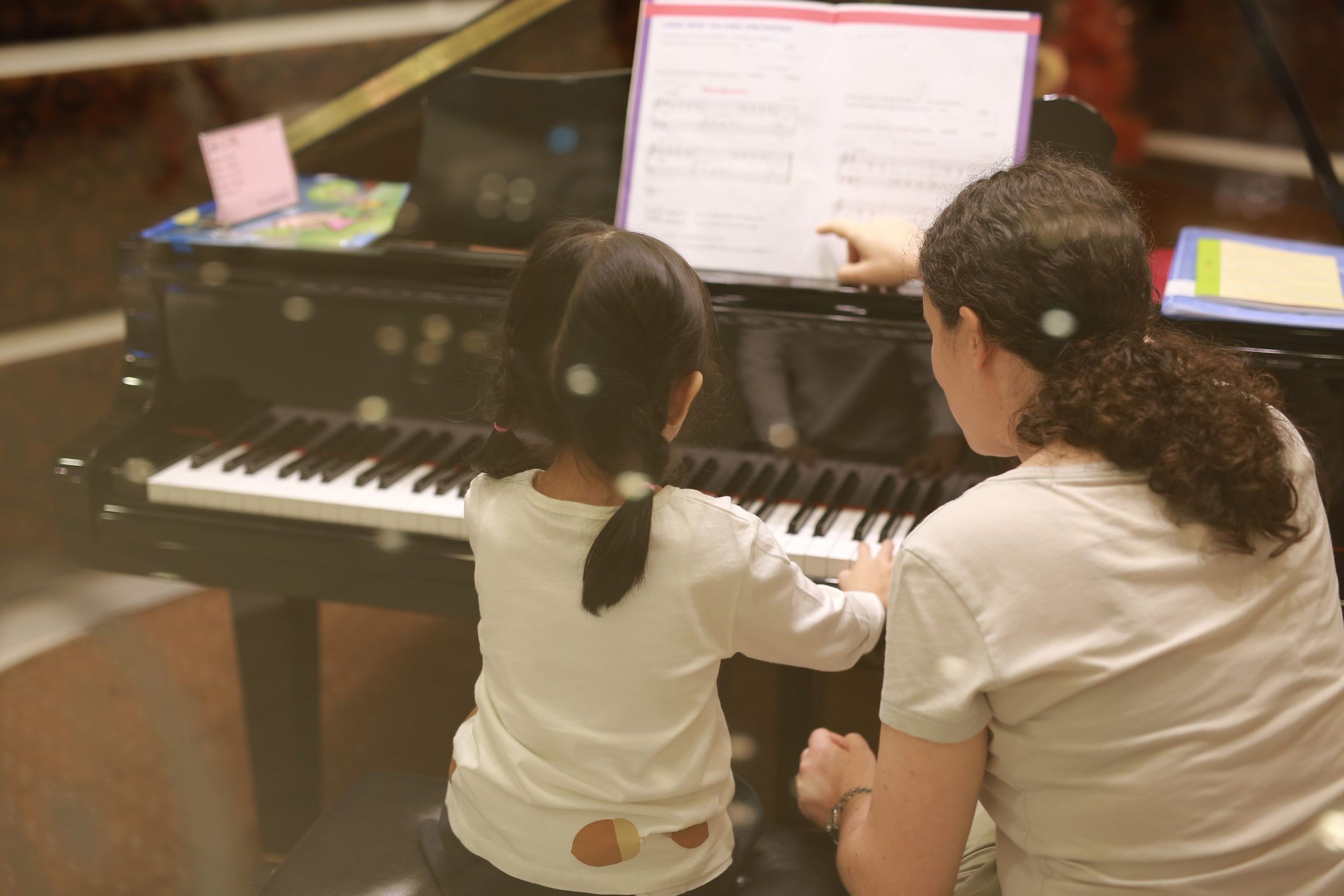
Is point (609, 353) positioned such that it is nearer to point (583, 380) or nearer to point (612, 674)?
point (583, 380)

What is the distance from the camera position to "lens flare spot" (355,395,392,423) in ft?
6.20

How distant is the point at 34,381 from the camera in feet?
10.4

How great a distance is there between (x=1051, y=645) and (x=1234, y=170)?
3708 mm

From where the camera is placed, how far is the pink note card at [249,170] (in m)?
2.13

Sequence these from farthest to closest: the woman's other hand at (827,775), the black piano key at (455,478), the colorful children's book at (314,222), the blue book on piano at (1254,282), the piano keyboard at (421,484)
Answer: the colorful children's book at (314,222), the black piano key at (455,478), the piano keyboard at (421,484), the blue book on piano at (1254,282), the woman's other hand at (827,775)

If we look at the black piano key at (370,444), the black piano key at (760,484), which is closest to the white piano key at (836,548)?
the black piano key at (760,484)

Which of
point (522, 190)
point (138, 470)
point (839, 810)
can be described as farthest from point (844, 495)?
point (138, 470)

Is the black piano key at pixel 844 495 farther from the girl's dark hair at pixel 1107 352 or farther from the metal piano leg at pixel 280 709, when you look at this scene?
the metal piano leg at pixel 280 709

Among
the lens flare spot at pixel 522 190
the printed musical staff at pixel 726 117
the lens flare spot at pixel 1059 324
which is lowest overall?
the lens flare spot at pixel 522 190

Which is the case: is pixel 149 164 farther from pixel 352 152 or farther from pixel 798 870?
pixel 798 870

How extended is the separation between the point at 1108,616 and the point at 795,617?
0.34 meters

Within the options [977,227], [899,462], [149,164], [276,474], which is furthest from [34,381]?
[977,227]

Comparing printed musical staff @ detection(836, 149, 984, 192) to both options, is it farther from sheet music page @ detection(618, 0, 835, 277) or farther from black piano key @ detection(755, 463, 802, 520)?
black piano key @ detection(755, 463, 802, 520)

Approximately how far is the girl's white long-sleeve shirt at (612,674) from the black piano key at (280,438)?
777 mm
